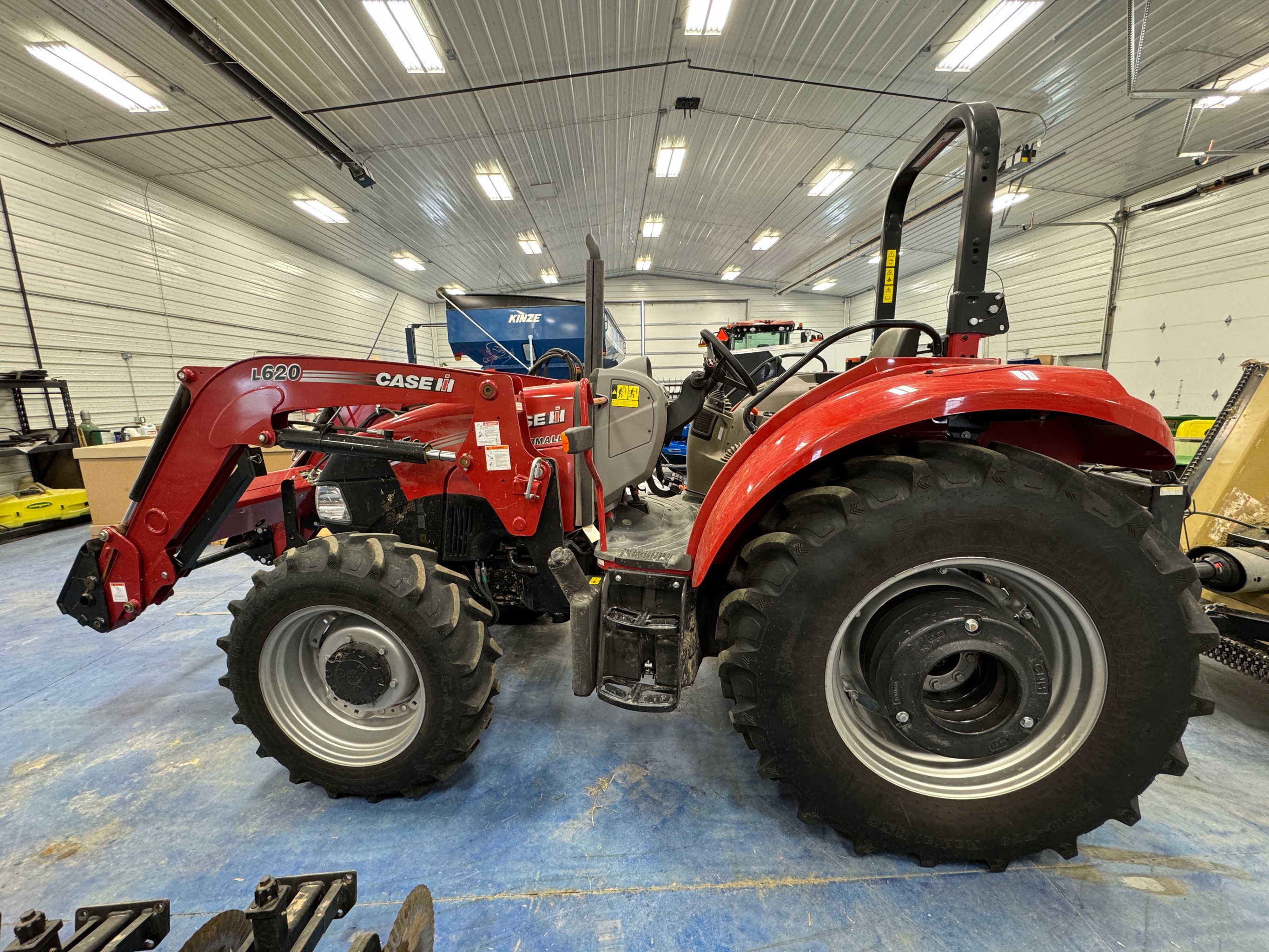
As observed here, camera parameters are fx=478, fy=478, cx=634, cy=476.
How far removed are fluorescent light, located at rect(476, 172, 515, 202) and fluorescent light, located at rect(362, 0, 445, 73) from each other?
234 cm

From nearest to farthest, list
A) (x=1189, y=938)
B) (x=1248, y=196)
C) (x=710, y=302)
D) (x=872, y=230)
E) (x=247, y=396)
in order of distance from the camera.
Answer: (x=1189, y=938) < (x=247, y=396) < (x=1248, y=196) < (x=872, y=230) < (x=710, y=302)

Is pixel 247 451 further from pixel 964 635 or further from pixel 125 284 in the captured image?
pixel 125 284

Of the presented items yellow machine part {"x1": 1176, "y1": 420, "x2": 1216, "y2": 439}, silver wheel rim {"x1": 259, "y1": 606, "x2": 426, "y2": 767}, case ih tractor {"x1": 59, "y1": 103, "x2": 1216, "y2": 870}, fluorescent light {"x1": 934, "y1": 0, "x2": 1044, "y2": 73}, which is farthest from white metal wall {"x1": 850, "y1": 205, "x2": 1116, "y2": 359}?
silver wheel rim {"x1": 259, "y1": 606, "x2": 426, "y2": 767}

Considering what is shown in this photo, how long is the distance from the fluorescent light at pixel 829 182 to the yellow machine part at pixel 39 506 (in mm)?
10922

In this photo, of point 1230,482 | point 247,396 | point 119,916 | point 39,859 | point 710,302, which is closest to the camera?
point 119,916

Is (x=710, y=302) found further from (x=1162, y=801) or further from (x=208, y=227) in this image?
(x=1162, y=801)

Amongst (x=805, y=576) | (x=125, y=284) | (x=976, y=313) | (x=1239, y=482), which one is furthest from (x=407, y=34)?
(x=1239, y=482)

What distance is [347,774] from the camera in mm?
1581

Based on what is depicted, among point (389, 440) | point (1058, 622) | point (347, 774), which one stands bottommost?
point (347, 774)

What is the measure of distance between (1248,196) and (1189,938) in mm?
9940

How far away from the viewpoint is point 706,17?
4617 mm

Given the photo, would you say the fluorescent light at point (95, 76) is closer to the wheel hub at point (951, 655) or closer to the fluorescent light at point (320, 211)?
the fluorescent light at point (320, 211)

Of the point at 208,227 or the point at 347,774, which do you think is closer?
the point at 347,774

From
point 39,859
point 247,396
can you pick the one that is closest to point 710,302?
point 247,396
